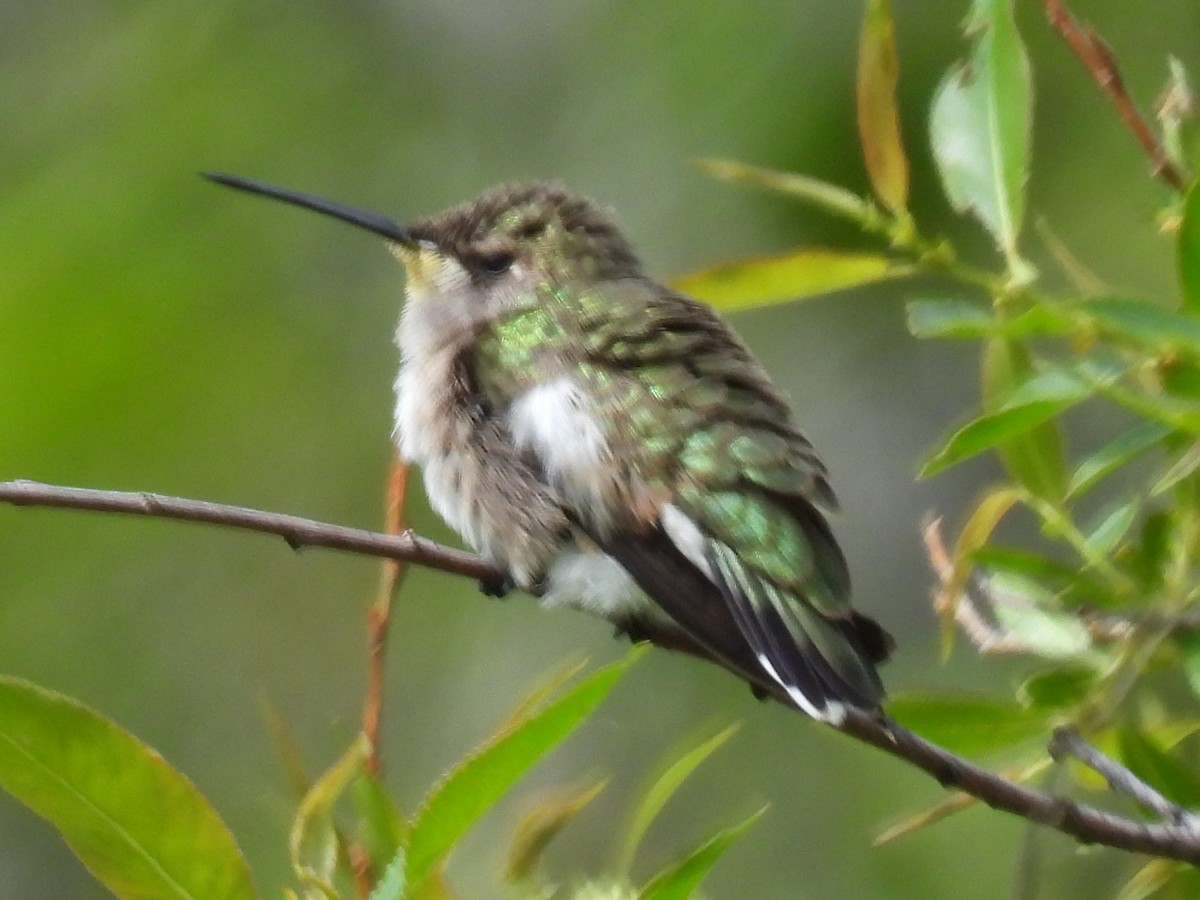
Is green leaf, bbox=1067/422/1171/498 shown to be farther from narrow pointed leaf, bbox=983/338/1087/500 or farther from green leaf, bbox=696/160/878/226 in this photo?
green leaf, bbox=696/160/878/226

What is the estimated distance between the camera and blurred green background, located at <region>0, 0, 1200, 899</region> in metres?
3.74

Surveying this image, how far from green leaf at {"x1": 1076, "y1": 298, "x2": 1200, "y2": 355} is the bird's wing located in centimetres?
63

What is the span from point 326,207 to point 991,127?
4.43 ft

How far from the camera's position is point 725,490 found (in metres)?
2.06

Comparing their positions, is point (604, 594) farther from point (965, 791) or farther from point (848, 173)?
point (848, 173)

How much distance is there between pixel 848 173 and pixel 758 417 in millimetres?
1739

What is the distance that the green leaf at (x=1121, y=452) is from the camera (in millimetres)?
1319

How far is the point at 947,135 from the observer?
1.61 metres

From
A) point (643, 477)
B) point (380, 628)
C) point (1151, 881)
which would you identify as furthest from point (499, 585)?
point (1151, 881)

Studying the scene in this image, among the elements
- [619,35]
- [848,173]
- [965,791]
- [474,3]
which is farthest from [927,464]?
[474,3]

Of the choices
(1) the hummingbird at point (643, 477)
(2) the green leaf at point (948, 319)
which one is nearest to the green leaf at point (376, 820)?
(1) the hummingbird at point (643, 477)

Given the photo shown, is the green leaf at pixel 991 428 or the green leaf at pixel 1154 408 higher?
the green leaf at pixel 1154 408

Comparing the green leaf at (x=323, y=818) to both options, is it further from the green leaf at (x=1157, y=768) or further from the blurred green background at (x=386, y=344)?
the blurred green background at (x=386, y=344)

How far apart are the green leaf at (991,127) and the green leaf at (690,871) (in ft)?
2.10
